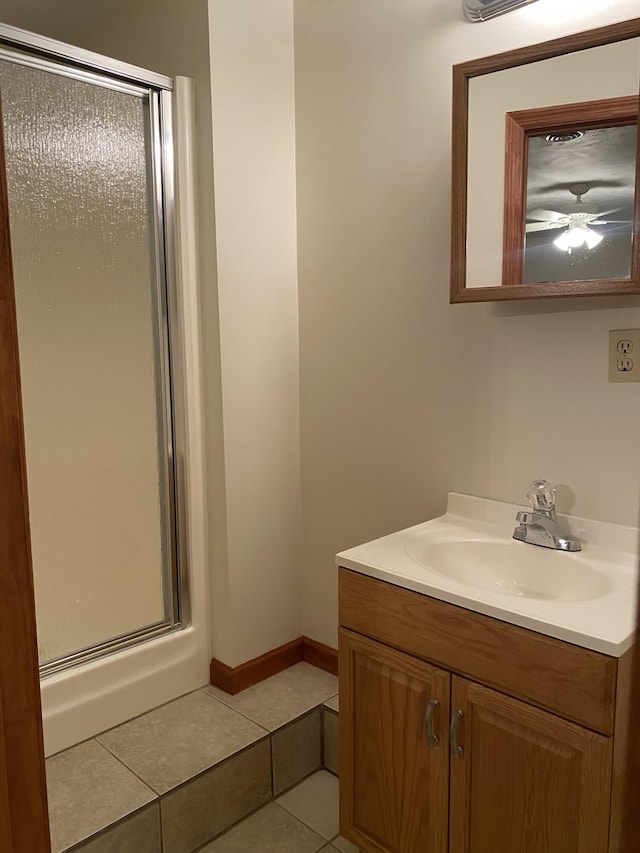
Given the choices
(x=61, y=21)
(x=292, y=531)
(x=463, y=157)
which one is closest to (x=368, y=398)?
(x=292, y=531)

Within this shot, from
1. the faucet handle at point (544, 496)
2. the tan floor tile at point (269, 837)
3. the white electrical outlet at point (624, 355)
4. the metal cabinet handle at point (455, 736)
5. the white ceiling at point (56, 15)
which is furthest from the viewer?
the white ceiling at point (56, 15)

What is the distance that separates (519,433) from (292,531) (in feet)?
2.82

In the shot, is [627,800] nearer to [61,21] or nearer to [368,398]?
[368,398]

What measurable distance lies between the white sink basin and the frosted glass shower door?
866 millimetres

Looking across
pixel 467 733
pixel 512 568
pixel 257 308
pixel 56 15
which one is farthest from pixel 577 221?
pixel 56 15

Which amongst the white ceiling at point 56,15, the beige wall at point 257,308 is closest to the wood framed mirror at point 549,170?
the beige wall at point 257,308

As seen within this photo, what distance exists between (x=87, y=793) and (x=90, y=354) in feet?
3.64

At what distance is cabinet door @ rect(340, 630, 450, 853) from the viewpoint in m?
1.38

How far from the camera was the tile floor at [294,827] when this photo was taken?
1711 millimetres

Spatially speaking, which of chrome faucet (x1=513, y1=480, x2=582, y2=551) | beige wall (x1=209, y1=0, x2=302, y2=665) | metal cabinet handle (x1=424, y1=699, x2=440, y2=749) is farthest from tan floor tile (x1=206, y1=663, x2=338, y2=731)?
chrome faucet (x1=513, y1=480, x2=582, y2=551)

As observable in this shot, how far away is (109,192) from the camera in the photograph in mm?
1866

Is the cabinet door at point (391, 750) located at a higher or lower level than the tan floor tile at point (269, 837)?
higher

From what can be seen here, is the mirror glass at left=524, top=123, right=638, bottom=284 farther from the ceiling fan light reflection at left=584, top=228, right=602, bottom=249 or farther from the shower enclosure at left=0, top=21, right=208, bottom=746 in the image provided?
the shower enclosure at left=0, top=21, right=208, bottom=746

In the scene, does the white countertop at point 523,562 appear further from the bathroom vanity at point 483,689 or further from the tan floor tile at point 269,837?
the tan floor tile at point 269,837
